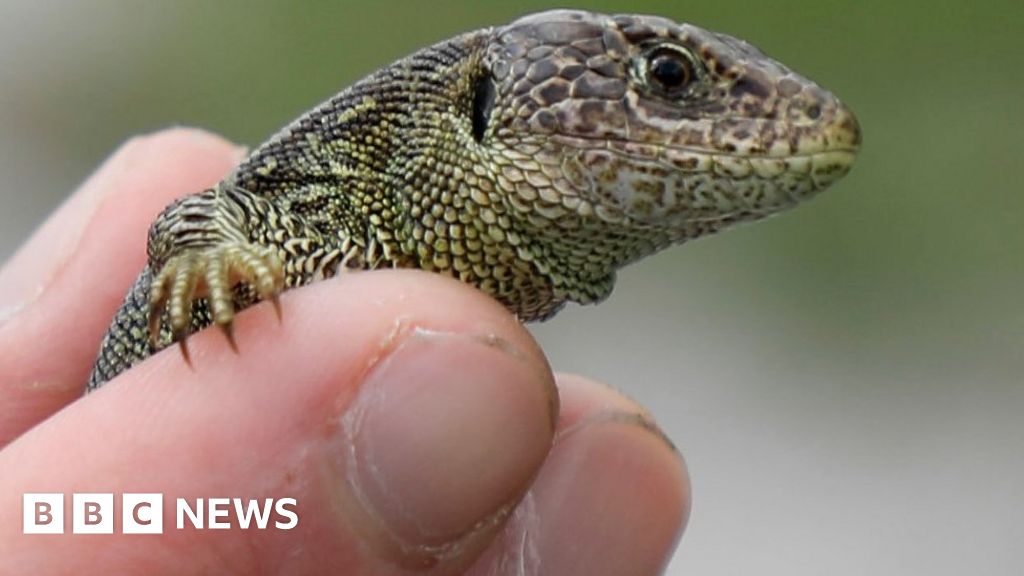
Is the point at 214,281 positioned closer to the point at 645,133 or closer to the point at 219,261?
the point at 219,261

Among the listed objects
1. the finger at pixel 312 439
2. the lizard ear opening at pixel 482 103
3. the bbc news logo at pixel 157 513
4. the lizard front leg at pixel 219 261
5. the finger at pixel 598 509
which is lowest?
the finger at pixel 598 509

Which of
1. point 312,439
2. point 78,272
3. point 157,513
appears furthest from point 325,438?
point 78,272

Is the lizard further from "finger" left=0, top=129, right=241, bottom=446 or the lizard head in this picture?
"finger" left=0, top=129, right=241, bottom=446

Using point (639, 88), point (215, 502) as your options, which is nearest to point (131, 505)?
point (215, 502)

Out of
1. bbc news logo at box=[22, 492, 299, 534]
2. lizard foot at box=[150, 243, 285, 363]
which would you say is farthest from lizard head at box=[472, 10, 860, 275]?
bbc news logo at box=[22, 492, 299, 534]

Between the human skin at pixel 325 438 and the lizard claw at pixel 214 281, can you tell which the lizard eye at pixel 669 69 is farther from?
the lizard claw at pixel 214 281

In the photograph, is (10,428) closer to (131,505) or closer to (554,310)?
(131,505)

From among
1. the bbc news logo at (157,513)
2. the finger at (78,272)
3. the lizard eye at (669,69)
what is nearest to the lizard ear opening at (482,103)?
the lizard eye at (669,69)
